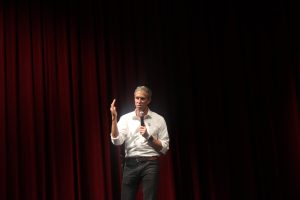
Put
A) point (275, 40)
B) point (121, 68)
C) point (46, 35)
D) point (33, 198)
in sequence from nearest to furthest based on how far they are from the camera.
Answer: point (33, 198), point (46, 35), point (121, 68), point (275, 40)

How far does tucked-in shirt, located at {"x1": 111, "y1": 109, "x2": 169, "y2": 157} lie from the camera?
3.84 m

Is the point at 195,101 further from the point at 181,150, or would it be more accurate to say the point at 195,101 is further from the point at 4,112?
the point at 4,112

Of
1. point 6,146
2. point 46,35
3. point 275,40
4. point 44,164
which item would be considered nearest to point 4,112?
point 6,146

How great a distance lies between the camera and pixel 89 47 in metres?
5.36

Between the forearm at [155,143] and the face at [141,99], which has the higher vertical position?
the face at [141,99]

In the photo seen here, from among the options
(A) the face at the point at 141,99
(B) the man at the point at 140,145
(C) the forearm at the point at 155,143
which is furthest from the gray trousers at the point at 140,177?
(A) the face at the point at 141,99

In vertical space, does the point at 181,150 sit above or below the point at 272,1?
below

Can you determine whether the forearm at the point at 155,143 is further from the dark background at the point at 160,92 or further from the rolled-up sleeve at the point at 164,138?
the dark background at the point at 160,92

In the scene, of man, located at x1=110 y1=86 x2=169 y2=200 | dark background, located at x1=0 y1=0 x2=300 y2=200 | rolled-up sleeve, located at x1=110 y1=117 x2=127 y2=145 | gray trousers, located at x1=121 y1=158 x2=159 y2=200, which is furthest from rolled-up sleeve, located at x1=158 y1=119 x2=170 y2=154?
dark background, located at x1=0 y1=0 x2=300 y2=200

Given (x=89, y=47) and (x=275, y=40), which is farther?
(x=275, y=40)

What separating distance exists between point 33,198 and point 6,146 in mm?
617

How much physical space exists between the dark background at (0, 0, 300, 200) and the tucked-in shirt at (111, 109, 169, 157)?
4.21 ft

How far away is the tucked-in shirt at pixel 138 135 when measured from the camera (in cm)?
384

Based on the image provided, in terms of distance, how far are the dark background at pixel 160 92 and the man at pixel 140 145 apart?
131cm
